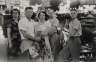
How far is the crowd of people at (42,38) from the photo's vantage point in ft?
9.12

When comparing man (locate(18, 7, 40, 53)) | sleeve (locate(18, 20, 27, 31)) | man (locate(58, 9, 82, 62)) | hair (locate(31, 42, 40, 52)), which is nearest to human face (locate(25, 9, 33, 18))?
man (locate(18, 7, 40, 53))

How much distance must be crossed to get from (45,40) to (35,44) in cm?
17

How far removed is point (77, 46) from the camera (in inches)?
119

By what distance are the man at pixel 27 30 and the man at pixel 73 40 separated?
443 millimetres

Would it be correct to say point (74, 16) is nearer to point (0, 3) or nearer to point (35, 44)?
point (35, 44)

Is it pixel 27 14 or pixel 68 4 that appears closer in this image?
pixel 27 14

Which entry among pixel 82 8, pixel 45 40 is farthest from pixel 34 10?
pixel 82 8

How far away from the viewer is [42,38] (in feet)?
9.42

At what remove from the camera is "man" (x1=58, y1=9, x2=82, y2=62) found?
9.68 ft

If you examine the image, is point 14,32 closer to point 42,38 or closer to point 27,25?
point 27,25

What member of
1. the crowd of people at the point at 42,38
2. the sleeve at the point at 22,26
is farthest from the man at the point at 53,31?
the sleeve at the point at 22,26

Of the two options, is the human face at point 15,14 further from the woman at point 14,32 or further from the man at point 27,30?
the man at point 27,30

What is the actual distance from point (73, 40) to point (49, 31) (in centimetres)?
36

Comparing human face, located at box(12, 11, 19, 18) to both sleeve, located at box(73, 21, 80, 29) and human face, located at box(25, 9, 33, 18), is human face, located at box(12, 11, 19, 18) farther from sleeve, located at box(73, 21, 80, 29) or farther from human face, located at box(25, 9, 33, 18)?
sleeve, located at box(73, 21, 80, 29)
